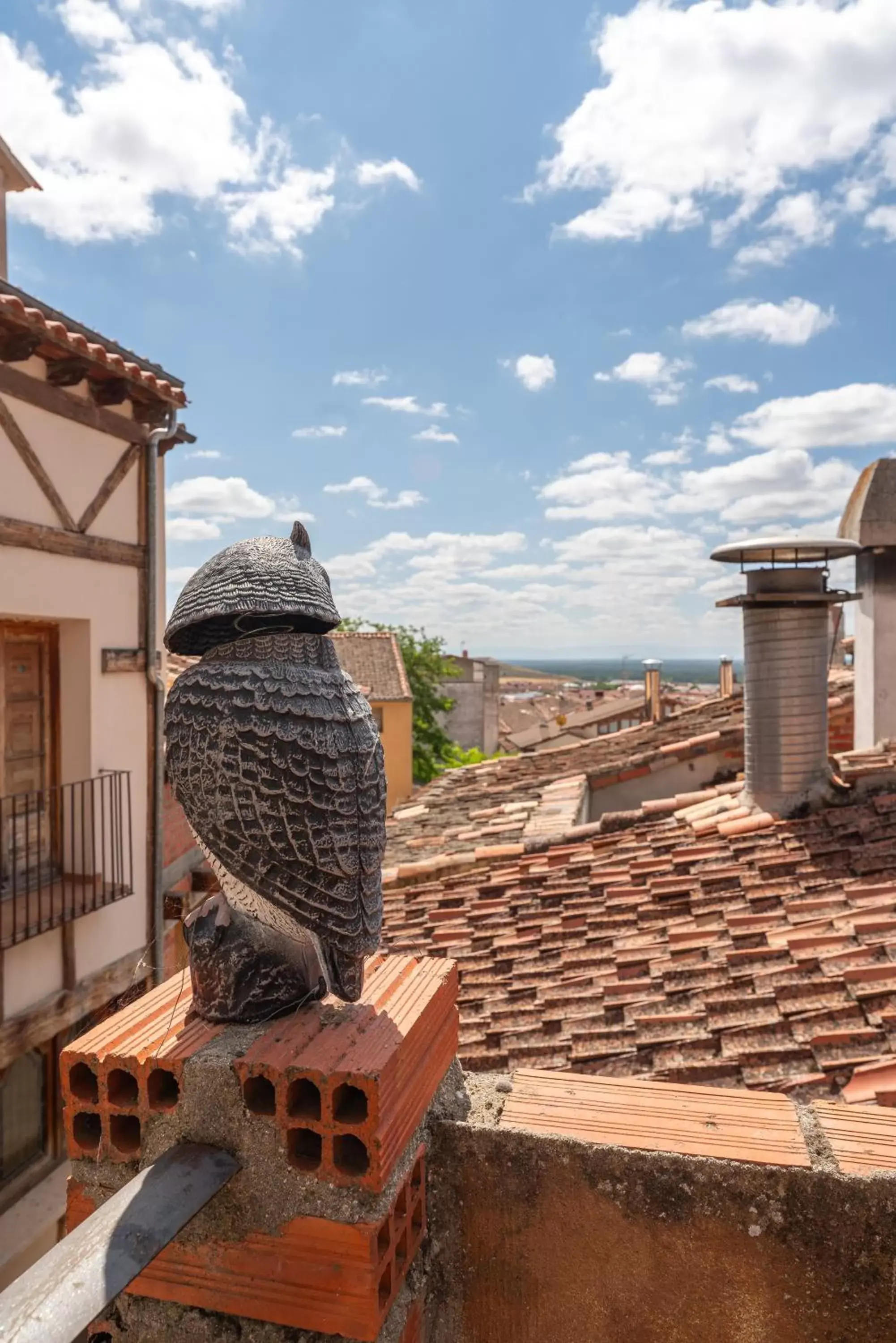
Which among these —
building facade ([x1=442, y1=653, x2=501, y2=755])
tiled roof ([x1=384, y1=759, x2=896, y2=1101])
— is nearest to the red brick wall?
tiled roof ([x1=384, y1=759, x2=896, y2=1101])

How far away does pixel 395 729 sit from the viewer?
789 inches

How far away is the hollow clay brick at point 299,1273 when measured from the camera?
138 cm

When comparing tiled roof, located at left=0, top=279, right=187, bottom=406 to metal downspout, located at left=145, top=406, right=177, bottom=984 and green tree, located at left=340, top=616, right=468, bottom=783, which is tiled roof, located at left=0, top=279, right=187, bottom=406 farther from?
green tree, located at left=340, top=616, right=468, bottom=783

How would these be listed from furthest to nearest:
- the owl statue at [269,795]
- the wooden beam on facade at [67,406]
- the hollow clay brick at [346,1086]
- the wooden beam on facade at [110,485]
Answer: the wooden beam on facade at [110,485]
the wooden beam on facade at [67,406]
the owl statue at [269,795]
the hollow clay brick at [346,1086]

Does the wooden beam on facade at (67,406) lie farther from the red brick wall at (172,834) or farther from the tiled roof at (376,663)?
the tiled roof at (376,663)

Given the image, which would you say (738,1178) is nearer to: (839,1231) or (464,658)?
(839,1231)

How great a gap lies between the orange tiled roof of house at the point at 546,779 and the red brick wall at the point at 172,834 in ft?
7.05

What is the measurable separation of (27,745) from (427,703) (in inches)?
768


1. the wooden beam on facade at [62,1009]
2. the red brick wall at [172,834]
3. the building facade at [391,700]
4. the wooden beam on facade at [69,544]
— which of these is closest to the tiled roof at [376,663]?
the building facade at [391,700]

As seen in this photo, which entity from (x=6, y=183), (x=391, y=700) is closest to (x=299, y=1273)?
(x=6, y=183)

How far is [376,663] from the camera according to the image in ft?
68.6

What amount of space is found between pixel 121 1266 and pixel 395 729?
18.9 metres

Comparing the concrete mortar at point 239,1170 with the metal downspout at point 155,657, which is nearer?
the concrete mortar at point 239,1170

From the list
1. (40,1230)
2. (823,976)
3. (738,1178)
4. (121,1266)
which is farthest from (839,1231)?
(40,1230)
